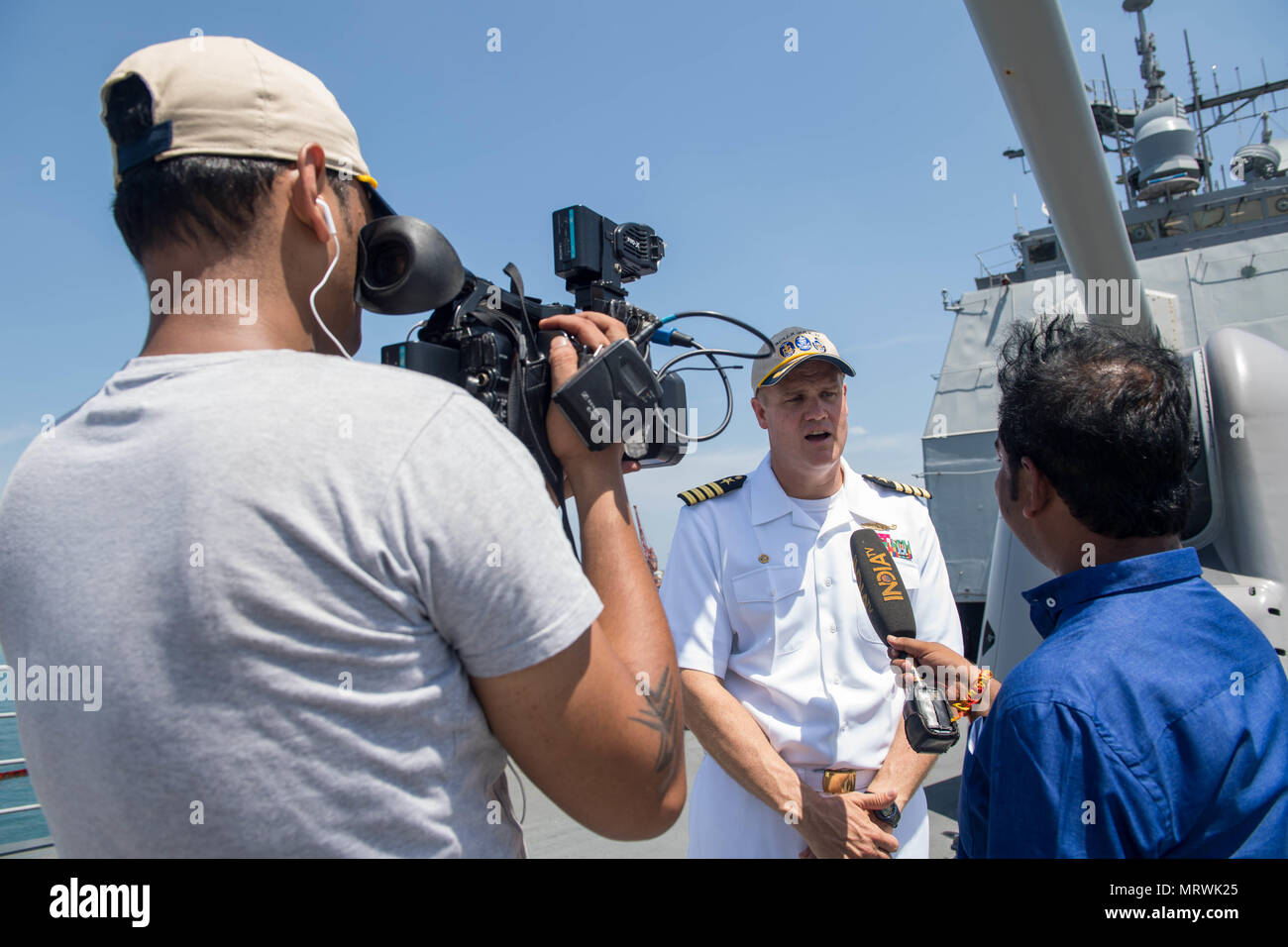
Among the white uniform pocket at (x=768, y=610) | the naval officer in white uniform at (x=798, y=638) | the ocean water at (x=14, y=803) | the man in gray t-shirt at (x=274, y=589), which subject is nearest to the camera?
the man in gray t-shirt at (x=274, y=589)

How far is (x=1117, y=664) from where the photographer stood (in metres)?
1.22

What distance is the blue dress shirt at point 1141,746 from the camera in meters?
1.16

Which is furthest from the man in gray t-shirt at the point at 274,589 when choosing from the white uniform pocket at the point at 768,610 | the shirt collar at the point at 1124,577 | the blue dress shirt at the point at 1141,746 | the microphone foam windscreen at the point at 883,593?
the white uniform pocket at the point at 768,610

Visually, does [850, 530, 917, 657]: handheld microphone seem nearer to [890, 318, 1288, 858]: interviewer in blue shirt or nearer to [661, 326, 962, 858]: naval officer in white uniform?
[661, 326, 962, 858]: naval officer in white uniform

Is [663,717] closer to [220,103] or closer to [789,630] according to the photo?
[220,103]

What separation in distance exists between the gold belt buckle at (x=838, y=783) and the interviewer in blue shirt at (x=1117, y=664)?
69 centimetres

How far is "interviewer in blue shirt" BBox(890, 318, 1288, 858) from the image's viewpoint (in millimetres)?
1163

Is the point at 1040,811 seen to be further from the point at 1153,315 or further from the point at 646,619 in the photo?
the point at 1153,315

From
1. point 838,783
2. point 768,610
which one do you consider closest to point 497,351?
point 768,610

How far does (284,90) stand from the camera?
3.34ft

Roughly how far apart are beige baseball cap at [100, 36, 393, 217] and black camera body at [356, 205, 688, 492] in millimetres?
154

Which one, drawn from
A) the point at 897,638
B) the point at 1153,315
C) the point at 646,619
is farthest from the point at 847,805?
the point at 1153,315

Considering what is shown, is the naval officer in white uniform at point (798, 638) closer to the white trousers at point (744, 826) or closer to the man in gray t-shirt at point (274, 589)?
the white trousers at point (744, 826)
